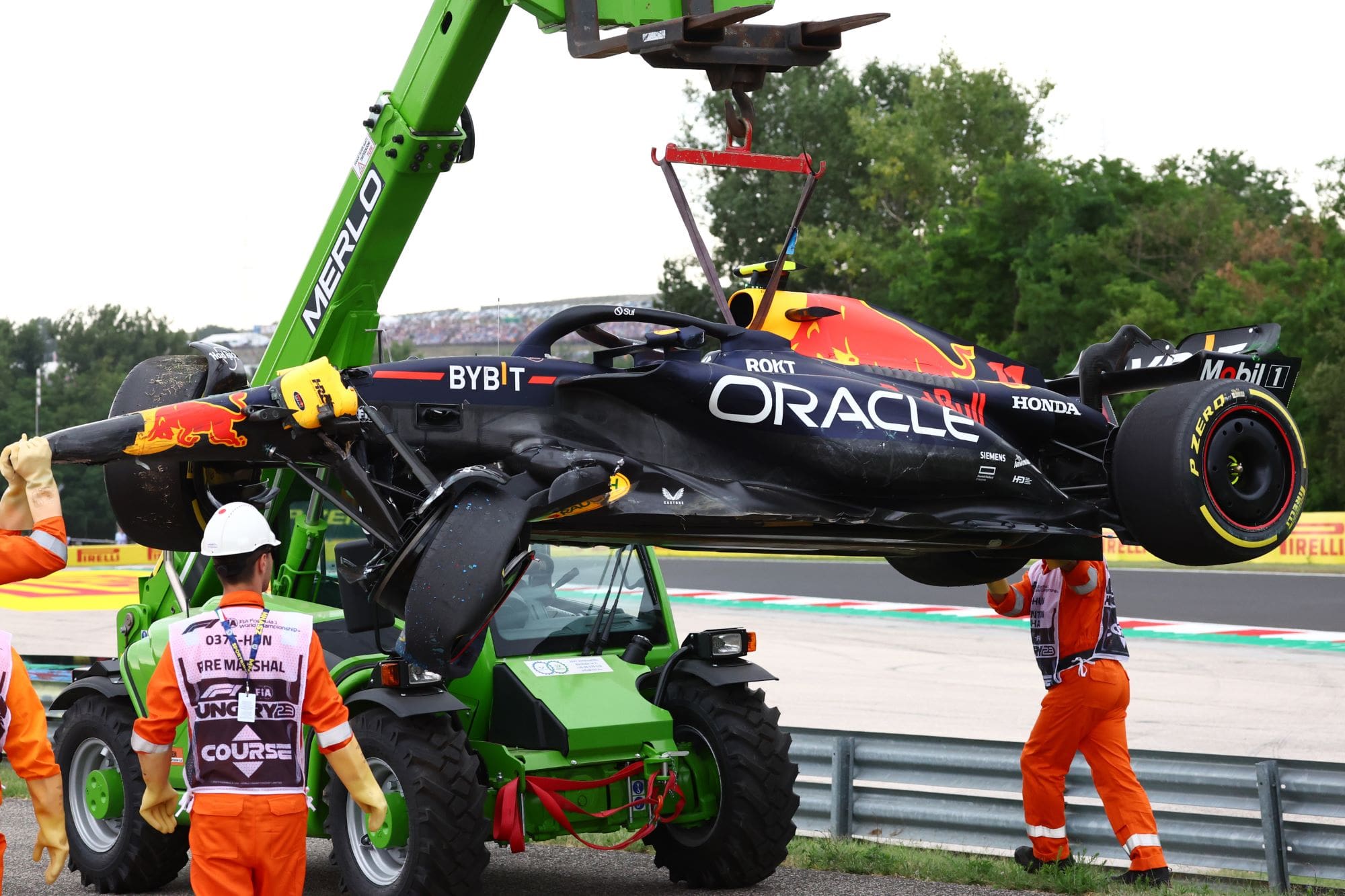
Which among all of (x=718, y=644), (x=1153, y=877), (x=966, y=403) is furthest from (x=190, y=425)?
(x=1153, y=877)

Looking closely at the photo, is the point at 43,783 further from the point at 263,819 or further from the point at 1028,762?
the point at 1028,762

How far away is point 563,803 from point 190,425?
230cm

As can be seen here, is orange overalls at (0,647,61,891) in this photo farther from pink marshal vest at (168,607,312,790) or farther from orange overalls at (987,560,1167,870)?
orange overalls at (987,560,1167,870)

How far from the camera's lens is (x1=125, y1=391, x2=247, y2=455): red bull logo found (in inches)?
231

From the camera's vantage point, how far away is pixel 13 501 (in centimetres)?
554

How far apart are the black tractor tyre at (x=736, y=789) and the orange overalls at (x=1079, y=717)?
1309 mm

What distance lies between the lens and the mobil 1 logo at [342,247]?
7664 millimetres

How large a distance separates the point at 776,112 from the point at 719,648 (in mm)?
52149

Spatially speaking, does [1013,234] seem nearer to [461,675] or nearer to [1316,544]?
[1316,544]

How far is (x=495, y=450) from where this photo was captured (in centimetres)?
630

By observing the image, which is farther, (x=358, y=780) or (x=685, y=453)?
(x=685, y=453)

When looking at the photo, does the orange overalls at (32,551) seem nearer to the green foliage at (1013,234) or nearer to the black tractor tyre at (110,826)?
the black tractor tyre at (110,826)

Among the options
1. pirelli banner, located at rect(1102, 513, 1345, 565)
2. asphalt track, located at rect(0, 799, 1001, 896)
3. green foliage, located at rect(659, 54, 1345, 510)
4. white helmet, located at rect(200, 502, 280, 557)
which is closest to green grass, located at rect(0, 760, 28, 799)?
asphalt track, located at rect(0, 799, 1001, 896)

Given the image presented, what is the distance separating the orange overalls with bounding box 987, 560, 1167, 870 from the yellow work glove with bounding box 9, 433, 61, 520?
15.6 feet
